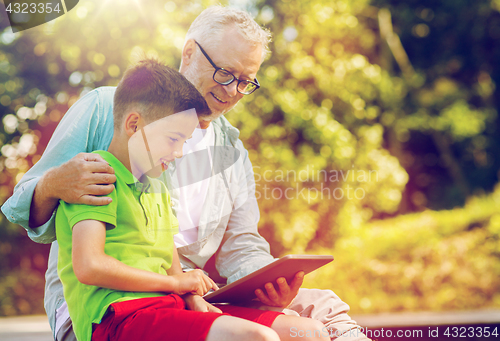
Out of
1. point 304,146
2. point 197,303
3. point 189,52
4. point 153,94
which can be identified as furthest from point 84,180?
point 304,146

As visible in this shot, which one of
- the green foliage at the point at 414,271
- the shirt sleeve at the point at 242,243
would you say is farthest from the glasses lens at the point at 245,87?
the green foliage at the point at 414,271

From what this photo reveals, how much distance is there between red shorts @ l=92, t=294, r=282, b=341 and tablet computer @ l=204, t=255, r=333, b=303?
8.4 inches

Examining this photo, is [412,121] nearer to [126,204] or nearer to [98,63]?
[98,63]

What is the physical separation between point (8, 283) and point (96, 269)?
13.6ft

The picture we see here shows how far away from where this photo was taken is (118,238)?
1.12 metres

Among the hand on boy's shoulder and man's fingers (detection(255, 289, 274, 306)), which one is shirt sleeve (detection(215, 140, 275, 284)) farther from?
the hand on boy's shoulder

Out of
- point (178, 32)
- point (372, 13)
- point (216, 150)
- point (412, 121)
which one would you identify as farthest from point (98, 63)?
point (412, 121)

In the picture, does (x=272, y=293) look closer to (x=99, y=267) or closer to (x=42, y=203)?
(x=99, y=267)

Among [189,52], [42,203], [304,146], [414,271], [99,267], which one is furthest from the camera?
[414,271]

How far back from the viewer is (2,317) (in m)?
4.36

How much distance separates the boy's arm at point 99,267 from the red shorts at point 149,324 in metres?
0.05

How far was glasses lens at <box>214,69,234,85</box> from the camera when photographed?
1.75 m

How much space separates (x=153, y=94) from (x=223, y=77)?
1.91 ft

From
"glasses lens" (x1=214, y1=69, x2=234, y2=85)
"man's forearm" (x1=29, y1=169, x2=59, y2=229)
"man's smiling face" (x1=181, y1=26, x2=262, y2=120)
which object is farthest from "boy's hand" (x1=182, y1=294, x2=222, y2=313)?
"glasses lens" (x1=214, y1=69, x2=234, y2=85)
